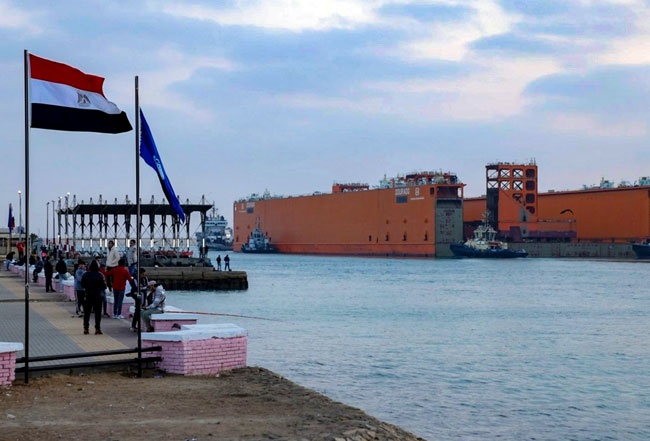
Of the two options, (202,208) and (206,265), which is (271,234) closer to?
(202,208)

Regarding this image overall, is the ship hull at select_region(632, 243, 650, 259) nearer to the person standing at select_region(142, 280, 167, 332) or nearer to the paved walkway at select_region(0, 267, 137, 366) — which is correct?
the paved walkway at select_region(0, 267, 137, 366)

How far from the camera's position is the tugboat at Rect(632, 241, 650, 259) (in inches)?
4811

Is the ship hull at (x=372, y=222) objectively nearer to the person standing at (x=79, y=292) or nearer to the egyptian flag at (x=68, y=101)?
the person standing at (x=79, y=292)

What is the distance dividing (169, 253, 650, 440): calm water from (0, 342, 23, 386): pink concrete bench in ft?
21.3


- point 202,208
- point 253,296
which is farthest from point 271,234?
point 253,296

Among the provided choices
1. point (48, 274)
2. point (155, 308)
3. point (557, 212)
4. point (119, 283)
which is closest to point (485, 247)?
point (557, 212)

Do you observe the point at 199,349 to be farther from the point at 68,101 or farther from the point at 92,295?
the point at 92,295

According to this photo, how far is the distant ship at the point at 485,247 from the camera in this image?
426ft

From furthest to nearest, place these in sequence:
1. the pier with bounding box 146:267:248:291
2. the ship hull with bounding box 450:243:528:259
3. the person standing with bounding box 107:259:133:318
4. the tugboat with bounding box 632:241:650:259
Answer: the ship hull with bounding box 450:243:528:259
the tugboat with bounding box 632:241:650:259
the pier with bounding box 146:267:248:291
the person standing with bounding box 107:259:133:318

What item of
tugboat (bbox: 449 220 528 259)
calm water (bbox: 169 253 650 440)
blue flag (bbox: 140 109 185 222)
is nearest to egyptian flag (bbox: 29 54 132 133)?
blue flag (bbox: 140 109 185 222)

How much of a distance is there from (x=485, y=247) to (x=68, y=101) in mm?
120553

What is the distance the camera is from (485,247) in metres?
131

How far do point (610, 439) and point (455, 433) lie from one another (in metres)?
2.58

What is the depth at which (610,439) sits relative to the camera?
15.8 m
